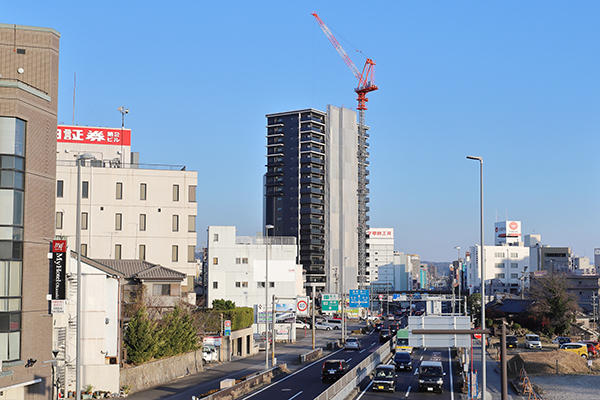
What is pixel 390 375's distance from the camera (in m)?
39.9

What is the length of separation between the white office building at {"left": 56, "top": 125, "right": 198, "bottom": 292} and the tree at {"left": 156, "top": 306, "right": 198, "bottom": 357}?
25636 millimetres

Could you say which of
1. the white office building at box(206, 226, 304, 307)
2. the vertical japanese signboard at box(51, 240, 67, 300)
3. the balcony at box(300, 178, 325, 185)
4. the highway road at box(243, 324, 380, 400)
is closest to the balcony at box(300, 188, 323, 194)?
the balcony at box(300, 178, 325, 185)

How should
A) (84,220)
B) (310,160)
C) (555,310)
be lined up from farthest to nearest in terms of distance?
(310,160)
(555,310)
(84,220)

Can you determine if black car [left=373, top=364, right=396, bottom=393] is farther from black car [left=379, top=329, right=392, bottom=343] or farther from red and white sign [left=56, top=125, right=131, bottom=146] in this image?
red and white sign [left=56, top=125, right=131, bottom=146]

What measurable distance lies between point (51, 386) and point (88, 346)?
19.7ft

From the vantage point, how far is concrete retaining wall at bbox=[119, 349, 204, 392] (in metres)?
39.8

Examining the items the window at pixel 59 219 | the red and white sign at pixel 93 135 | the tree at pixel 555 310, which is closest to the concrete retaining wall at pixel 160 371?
the window at pixel 59 219

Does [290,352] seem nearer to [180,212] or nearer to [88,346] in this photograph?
[180,212]

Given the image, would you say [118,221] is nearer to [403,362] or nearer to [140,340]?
[140,340]

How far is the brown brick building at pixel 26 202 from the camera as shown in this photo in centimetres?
3044

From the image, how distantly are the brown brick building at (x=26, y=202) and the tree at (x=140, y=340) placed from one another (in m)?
8.85

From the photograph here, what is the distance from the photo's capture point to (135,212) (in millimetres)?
75750

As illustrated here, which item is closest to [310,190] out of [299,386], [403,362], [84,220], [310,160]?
[310,160]

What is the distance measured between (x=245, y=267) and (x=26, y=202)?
236 feet
